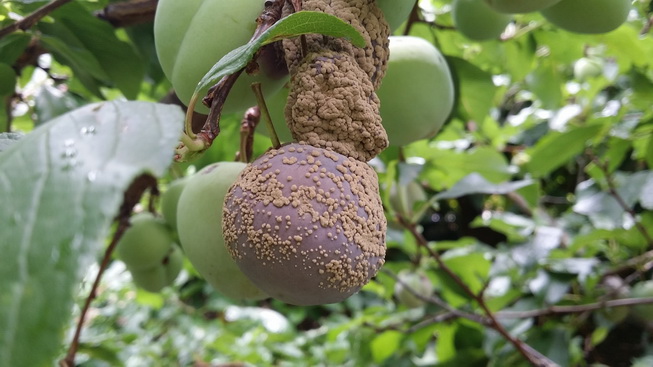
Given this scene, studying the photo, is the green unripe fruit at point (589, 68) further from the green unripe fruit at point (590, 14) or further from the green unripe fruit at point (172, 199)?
the green unripe fruit at point (172, 199)

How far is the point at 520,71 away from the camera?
122 cm

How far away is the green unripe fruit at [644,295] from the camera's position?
1305mm

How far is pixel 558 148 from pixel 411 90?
82 centimetres

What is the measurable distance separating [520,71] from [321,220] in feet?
3.29

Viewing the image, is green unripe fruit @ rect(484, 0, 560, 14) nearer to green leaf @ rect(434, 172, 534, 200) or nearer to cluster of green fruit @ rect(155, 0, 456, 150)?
cluster of green fruit @ rect(155, 0, 456, 150)

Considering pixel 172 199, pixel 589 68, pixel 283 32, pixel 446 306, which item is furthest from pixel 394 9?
pixel 589 68

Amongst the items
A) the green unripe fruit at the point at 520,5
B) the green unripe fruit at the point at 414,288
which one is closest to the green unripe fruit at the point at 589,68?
the green unripe fruit at the point at 414,288

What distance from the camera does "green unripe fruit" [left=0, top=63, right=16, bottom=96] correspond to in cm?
77

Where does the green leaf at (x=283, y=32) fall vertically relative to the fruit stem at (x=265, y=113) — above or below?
above

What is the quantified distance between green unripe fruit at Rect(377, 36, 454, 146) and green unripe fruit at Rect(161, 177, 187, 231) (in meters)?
0.34

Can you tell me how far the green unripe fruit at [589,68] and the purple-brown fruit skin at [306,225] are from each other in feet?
4.95

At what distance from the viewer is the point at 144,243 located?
917 millimetres

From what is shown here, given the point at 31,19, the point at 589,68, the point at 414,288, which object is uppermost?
the point at 31,19

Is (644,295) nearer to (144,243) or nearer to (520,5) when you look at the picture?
(520,5)
